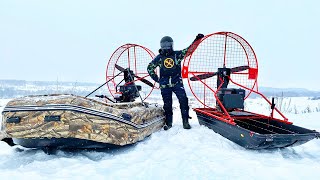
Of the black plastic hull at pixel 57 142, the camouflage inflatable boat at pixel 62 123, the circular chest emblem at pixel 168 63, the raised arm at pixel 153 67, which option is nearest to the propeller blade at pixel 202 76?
the circular chest emblem at pixel 168 63

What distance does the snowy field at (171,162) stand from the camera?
310cm

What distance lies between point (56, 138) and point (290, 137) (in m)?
3.13

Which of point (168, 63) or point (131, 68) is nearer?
point (168, 63)

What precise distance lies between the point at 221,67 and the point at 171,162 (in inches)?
132

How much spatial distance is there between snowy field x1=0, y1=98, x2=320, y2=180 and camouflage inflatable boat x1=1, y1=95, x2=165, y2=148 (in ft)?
0.83

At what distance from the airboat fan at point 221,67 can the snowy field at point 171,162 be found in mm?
1620

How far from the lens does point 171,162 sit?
11.5ft

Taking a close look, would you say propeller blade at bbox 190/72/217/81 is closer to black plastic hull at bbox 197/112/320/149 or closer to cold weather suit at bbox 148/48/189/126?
cold weather suit at bbox 148/48/189/126

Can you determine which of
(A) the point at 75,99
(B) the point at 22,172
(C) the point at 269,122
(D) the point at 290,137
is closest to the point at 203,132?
(C) the point at 269,122

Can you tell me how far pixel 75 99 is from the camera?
387 centimetres

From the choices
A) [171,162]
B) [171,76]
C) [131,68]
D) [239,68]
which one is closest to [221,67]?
[239,68]

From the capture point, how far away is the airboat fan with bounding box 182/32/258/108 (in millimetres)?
→ 5926

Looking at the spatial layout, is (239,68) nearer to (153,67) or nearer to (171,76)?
(171,76)

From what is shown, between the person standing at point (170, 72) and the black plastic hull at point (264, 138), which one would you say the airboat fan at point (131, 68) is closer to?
the person standing at point (170, 72)
